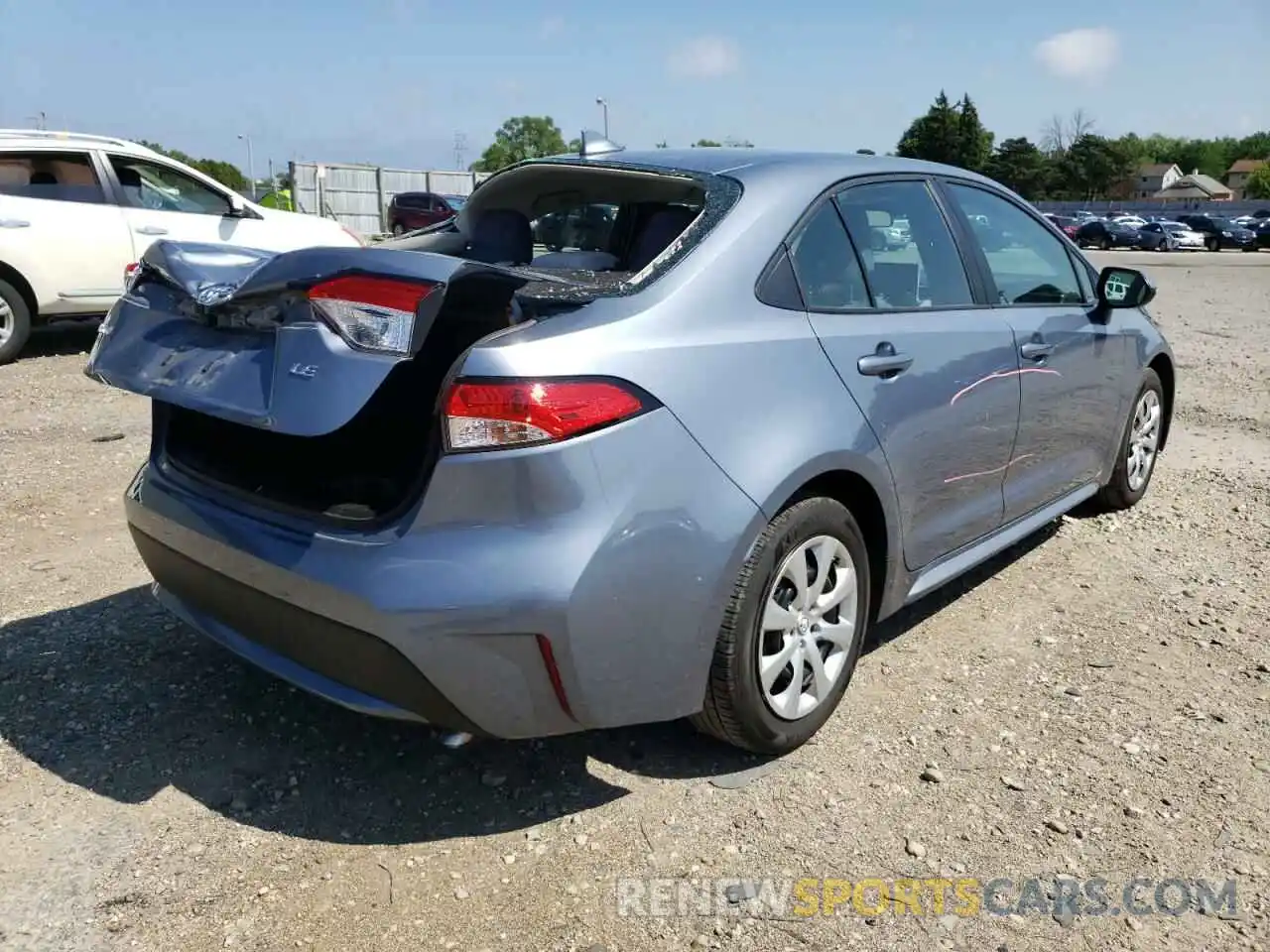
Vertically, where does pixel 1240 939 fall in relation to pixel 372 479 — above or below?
below

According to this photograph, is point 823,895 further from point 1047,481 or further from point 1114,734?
point 1047,481

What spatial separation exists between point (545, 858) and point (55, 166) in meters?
8.35

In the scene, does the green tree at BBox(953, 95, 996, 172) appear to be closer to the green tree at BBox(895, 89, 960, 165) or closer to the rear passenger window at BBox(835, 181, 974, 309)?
the green tree at BBox(895, 89, 960, 165)

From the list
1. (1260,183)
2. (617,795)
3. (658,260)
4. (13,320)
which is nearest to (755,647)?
(617,795)

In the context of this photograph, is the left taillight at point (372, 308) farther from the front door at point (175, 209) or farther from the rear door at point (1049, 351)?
the front door at point (175, 209)

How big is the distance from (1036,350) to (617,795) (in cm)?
227

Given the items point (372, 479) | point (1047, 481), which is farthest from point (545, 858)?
point (1047, 481)

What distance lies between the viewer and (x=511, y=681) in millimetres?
2268

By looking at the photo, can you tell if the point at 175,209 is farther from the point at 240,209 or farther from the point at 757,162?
the point at 757,162

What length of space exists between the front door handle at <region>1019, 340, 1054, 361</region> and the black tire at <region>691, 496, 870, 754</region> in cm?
123

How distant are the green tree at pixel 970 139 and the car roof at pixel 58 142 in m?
91.6

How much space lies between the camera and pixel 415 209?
28.6m

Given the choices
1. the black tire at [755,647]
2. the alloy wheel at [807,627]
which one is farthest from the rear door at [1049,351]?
the black tire at [755,647]

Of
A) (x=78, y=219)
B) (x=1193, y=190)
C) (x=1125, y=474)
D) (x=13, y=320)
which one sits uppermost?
(x=1193, y=190)
